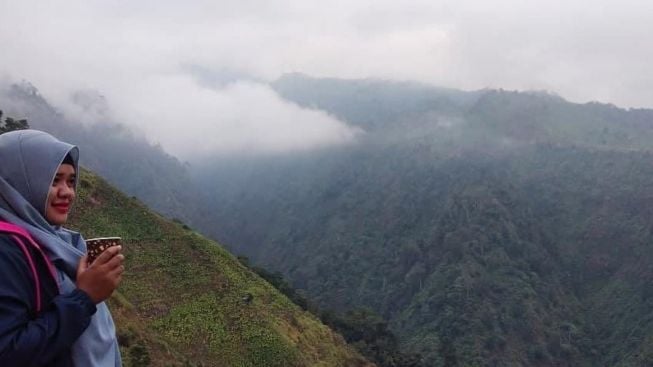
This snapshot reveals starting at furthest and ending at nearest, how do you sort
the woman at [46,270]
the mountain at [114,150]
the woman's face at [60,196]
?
the mountain at [114,150]
the woman's face at [60,196]
the woman at [46,270]

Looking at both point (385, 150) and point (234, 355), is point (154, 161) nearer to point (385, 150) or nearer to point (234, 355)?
point (385, 150)

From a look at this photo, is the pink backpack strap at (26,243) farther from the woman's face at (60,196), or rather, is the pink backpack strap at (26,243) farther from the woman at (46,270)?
the woman's face at (60,196)

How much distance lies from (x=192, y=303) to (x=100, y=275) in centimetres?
3026

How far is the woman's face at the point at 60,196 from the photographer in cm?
247

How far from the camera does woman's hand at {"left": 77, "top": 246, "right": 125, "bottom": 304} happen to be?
2352mm

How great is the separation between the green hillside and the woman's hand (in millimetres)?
21613

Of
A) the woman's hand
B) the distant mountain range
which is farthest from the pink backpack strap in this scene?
the distant mountain range

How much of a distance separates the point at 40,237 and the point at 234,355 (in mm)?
28353

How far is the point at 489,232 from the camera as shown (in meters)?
110

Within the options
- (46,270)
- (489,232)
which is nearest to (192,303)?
(46,270)

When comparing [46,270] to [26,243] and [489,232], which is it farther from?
[489,232]

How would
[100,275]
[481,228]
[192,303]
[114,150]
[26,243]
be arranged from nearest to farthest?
[26,243] < [100,275] < [192,303] < [481,228] < [114,150]

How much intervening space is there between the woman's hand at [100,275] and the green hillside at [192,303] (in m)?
21.6

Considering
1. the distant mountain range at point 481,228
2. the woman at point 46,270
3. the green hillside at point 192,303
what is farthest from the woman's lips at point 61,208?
the distant mountain range at point 481,228
